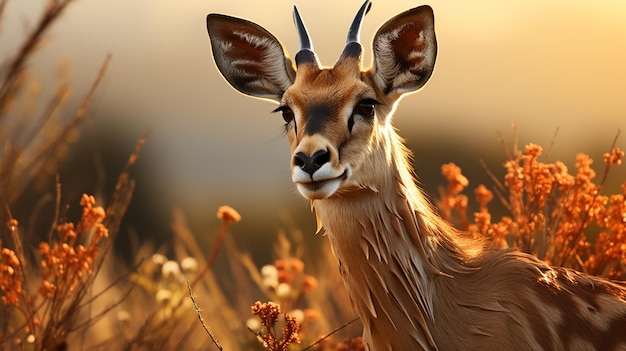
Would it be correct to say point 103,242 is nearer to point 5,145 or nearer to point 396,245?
point 5,145

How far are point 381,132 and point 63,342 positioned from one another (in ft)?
6.96

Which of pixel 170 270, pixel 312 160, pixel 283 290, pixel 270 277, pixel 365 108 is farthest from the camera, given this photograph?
pixel 270 277

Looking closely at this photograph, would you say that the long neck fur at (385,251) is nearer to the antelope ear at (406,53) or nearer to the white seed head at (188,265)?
the antelope ear at (406,53)

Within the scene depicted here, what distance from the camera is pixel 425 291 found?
418 cm

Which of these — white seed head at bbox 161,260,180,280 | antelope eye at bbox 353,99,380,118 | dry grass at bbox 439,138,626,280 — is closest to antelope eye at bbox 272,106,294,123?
antelope eye at bbox 353,99,380,118

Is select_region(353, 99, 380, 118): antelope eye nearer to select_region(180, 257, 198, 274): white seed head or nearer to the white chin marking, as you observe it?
the white chin marking

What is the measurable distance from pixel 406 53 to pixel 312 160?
975 millimetres

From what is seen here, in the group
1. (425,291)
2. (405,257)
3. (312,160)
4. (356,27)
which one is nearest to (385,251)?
(405,257)

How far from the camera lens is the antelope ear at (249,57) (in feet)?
15.4

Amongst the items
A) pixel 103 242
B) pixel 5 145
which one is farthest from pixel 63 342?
pixel 5 145

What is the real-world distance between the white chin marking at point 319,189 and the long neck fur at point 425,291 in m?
0.22

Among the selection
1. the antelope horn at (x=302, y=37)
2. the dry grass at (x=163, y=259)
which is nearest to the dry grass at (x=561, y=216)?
the dry grass at (x=163, y=259)

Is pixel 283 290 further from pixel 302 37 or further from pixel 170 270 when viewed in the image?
pixel 302 37

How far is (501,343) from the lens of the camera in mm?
4062
